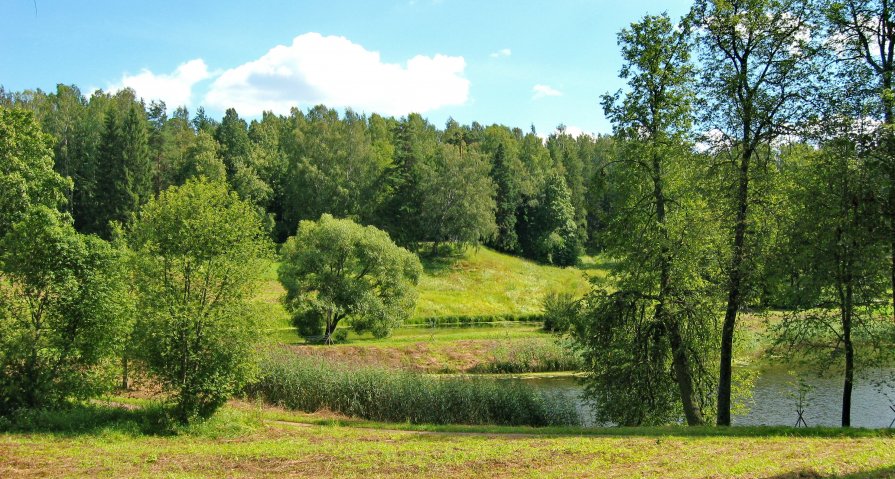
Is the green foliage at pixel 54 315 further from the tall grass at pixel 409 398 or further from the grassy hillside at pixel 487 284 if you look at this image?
the grassy hillside at pixel 487 284

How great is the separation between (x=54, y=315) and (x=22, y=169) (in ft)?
53.3

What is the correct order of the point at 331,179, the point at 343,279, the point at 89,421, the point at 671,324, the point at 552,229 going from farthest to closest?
the point at 552,229 → the point at 331,179 → the point at 343,279 → the point at 671,324 → the point at 89,421

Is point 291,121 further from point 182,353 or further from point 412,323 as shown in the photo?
point 182,353

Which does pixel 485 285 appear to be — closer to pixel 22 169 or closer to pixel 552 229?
pixel 552 229

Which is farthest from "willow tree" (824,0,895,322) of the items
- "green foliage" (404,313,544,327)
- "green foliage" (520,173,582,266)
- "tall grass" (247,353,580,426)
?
"green foliage" (520,173,582,266)

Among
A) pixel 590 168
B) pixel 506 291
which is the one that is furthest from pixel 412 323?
pixel 590 168

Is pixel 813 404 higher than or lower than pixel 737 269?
lower

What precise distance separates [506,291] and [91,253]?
51.3 m

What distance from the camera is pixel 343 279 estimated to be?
141 ft

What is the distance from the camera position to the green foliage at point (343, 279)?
42500mm

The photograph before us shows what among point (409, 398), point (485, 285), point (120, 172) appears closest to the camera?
point (409, 398)

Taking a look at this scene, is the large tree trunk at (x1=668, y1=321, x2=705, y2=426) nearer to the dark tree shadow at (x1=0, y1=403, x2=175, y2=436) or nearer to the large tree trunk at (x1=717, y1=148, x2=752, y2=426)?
the large tree trunk at (x1=717, y1=148, x2=752, y2=426)

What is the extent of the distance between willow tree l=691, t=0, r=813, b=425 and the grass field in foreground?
526 cm

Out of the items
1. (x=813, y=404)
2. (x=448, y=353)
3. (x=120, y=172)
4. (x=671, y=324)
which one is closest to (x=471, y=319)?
(x=448, y=353)
